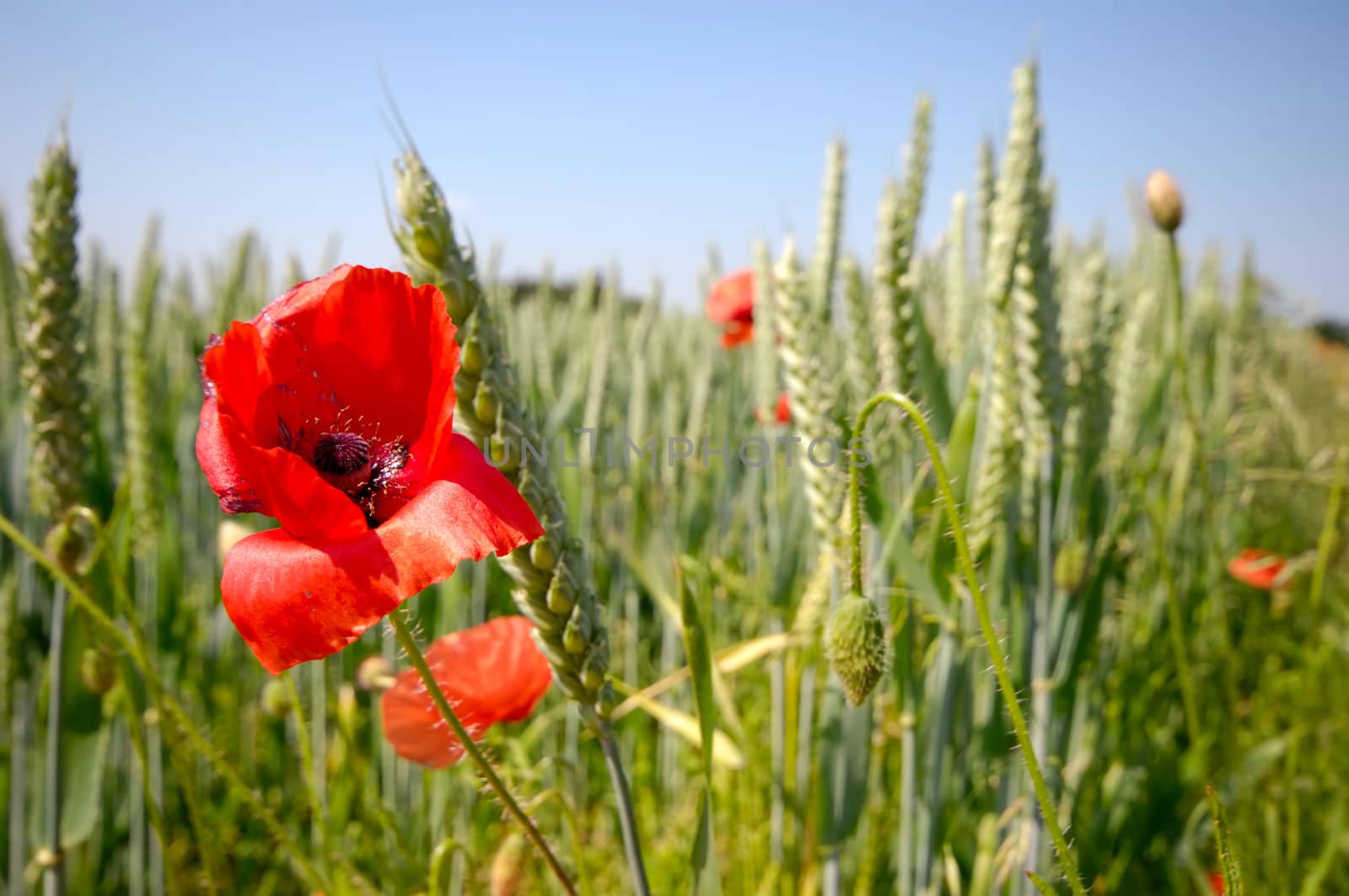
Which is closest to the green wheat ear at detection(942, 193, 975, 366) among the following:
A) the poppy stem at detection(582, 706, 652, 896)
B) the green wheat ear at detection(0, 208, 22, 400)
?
the poppy stem at detection(582, 706, 652, 896)

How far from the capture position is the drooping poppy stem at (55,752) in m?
0.76

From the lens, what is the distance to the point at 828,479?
0.84 m

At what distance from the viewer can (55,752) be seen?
78cm

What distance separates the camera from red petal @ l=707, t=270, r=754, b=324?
204cm

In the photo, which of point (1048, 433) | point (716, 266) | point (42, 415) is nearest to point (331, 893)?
point (42, 415)

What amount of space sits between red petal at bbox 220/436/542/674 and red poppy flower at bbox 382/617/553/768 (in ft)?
1.07

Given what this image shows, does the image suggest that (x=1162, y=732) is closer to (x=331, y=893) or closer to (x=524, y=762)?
(x=524, y=762)

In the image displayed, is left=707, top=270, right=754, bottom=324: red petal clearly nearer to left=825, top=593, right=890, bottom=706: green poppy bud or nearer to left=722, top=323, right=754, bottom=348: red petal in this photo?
left=722, top=323, right=754, bottom=348: red petal

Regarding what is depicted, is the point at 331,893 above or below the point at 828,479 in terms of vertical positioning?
below

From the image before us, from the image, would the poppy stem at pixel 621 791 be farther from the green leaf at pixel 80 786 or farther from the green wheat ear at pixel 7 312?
the green wheat ear at pixel 7 312

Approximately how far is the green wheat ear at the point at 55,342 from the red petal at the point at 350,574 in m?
0.54

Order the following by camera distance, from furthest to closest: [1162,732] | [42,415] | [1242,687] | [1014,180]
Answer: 1. [1242,687]
2. [1162,732]
3. [1014,180]
4. [42,415]

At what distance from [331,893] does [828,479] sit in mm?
541

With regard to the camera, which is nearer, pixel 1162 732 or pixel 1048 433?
pixel 1048 433
